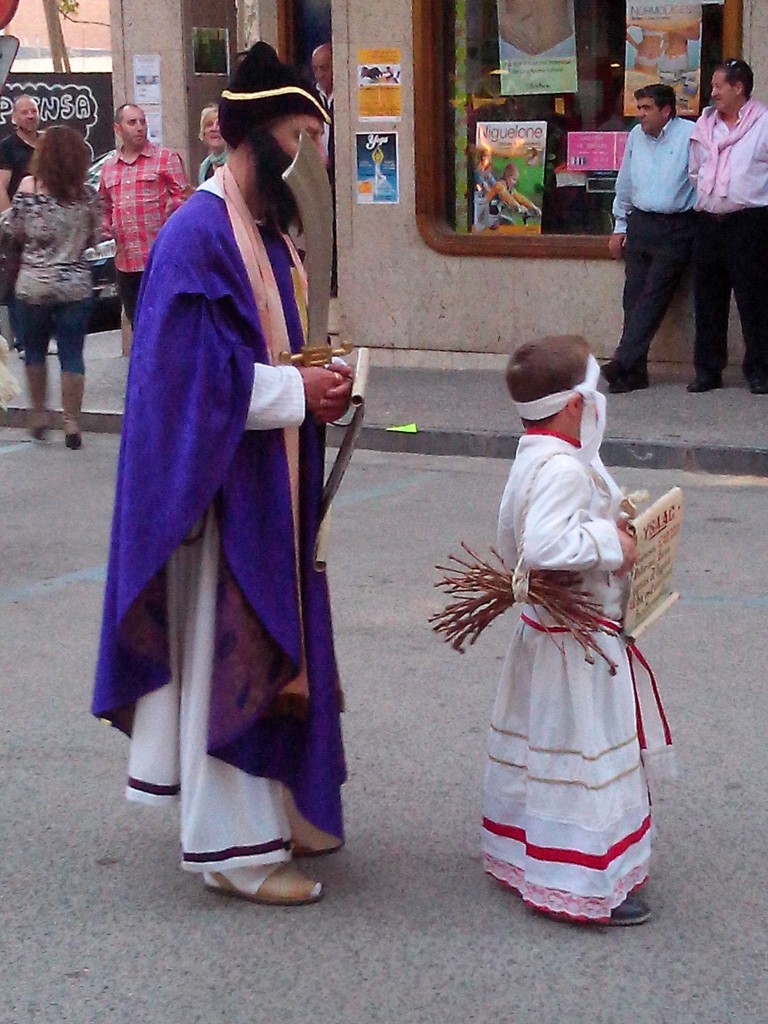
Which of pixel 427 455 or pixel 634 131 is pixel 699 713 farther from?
pixel 634 131

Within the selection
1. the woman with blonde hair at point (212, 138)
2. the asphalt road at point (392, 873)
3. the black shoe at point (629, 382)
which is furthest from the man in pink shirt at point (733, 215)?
the asphalt road at point (392, 873)

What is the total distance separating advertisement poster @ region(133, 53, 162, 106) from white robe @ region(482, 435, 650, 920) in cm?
1078

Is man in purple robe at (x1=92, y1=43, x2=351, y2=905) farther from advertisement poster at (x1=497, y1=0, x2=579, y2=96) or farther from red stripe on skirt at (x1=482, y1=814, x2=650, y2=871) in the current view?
advertisement poster at (x1=497, y1=0, x2=579, y2=96)

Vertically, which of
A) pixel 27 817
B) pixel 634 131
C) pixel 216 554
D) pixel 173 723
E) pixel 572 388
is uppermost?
pixel 634 131

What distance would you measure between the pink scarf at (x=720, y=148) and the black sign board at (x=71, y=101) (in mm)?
10332

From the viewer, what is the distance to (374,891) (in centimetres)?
412

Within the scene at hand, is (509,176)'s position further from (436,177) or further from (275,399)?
(275,399)

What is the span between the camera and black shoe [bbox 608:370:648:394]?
11234 mm

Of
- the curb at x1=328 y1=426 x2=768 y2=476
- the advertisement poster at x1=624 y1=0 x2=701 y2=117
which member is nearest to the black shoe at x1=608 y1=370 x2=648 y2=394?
the curb at x1=328 y1=426 x2=768 y2=476

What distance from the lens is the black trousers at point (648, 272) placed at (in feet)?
36.2

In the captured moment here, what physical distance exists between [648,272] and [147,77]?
4.94m

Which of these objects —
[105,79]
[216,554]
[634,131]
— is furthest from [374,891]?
[105,79]

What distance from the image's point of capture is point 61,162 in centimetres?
994

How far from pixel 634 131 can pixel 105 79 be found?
10.4 metres
